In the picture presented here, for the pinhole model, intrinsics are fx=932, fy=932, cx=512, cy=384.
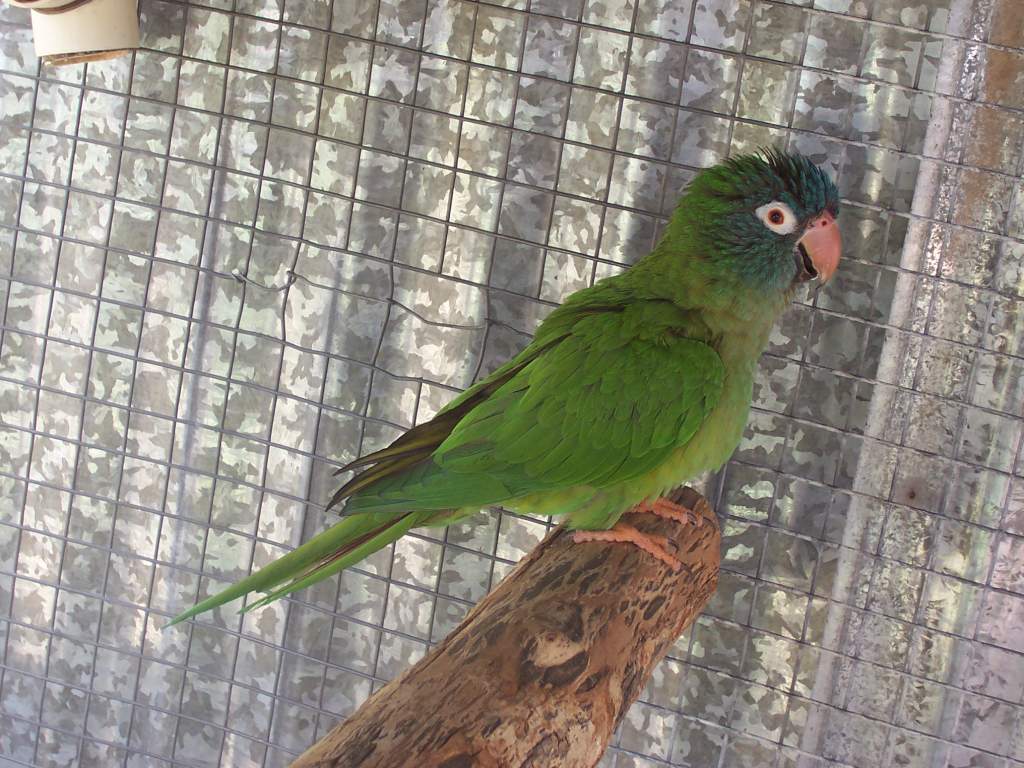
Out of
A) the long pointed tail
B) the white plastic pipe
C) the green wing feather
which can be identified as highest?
the white plastic pipe

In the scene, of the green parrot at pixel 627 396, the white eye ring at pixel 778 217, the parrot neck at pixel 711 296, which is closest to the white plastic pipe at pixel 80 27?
the green parrot at pixel 627 396

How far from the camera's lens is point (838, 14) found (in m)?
1.70

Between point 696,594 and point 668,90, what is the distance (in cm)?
96

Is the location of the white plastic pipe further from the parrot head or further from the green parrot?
the parrot head

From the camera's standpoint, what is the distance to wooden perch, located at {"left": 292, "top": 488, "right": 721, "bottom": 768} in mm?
997

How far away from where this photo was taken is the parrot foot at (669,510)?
1.62 meters

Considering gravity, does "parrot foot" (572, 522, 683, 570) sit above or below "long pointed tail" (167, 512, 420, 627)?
above

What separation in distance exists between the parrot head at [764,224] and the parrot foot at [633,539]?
0.45 meters

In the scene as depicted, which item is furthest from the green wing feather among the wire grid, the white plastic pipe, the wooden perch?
the white plastic pipe

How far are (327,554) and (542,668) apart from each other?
0.46 metres

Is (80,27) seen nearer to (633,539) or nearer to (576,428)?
(576,428)

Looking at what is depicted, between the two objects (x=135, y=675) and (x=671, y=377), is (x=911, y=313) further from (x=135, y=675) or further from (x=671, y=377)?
(x=135, y=675)

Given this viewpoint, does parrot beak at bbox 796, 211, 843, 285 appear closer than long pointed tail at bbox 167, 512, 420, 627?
No

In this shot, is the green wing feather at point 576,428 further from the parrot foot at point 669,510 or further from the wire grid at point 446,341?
the wire grid at point 446,341
